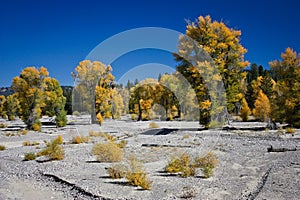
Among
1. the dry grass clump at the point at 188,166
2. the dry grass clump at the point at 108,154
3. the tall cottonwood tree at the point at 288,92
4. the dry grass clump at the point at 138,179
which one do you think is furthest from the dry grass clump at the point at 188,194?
the tall cottonwood tree at the point at 288,92

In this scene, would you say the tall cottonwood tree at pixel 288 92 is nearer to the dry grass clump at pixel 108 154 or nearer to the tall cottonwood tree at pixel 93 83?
the dry grass clump at pixel 108 154

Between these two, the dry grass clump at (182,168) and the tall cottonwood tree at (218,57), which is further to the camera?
the tall cottonwood tree at (218,57)

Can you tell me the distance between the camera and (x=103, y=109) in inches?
1235

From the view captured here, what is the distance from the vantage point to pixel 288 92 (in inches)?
878

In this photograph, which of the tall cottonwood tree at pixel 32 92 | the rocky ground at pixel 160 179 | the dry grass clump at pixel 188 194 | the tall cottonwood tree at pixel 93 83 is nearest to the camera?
the dry grass clump at pixel 188 194

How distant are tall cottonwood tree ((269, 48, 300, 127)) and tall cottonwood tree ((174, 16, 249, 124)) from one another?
318 cm

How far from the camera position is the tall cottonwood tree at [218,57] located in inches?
892

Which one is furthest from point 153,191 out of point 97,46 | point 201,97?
point 201,97

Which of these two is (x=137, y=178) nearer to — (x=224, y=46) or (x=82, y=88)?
(x=224, y=46)

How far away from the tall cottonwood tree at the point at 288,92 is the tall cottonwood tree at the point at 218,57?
3178 millimetres

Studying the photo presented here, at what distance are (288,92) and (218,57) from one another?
21.1 feet

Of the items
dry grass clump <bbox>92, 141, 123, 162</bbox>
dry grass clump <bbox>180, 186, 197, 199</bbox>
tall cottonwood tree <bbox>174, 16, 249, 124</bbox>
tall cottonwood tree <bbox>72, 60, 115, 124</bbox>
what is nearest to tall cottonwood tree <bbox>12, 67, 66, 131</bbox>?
tall cottonwood tree <bbox>72, 60, 115, 124</bbox>

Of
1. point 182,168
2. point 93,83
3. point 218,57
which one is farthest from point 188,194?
point 93,83

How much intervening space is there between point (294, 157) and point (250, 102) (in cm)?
4819
